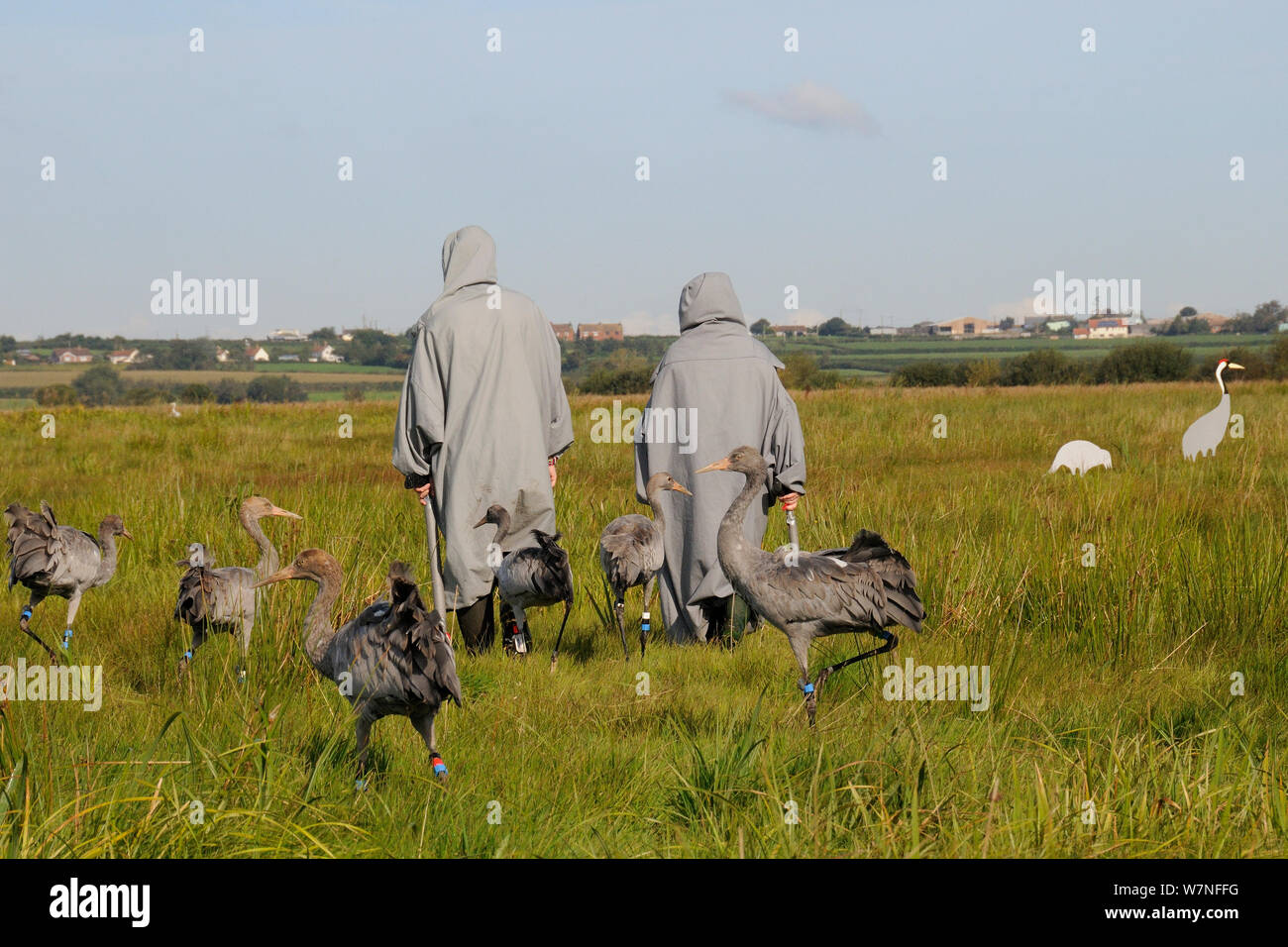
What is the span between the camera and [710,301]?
752 centimetres

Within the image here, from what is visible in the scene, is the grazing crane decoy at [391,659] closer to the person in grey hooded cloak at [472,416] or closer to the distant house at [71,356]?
the person in grey hooded cloak at [472,416]

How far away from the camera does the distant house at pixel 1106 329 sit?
122 m

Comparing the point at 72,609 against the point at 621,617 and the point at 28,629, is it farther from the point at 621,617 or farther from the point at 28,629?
the point at 621,617

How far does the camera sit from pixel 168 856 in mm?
3455

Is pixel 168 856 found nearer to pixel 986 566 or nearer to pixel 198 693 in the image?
pixel 198 693

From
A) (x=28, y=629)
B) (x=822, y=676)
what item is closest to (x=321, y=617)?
(x=822, y=676)

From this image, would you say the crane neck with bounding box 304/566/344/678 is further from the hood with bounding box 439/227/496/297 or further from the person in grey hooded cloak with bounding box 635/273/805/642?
the person in grey hooded cloak with bounding box 635/273/805/642

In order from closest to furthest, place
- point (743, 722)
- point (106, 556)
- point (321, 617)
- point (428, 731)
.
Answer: point (428, 731)
point (321, 617)
point (743, 722)
point (106, 556)

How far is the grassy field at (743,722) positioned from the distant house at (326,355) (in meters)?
73.2

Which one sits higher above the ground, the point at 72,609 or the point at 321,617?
the point at 321,617

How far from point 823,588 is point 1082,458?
11499mm
